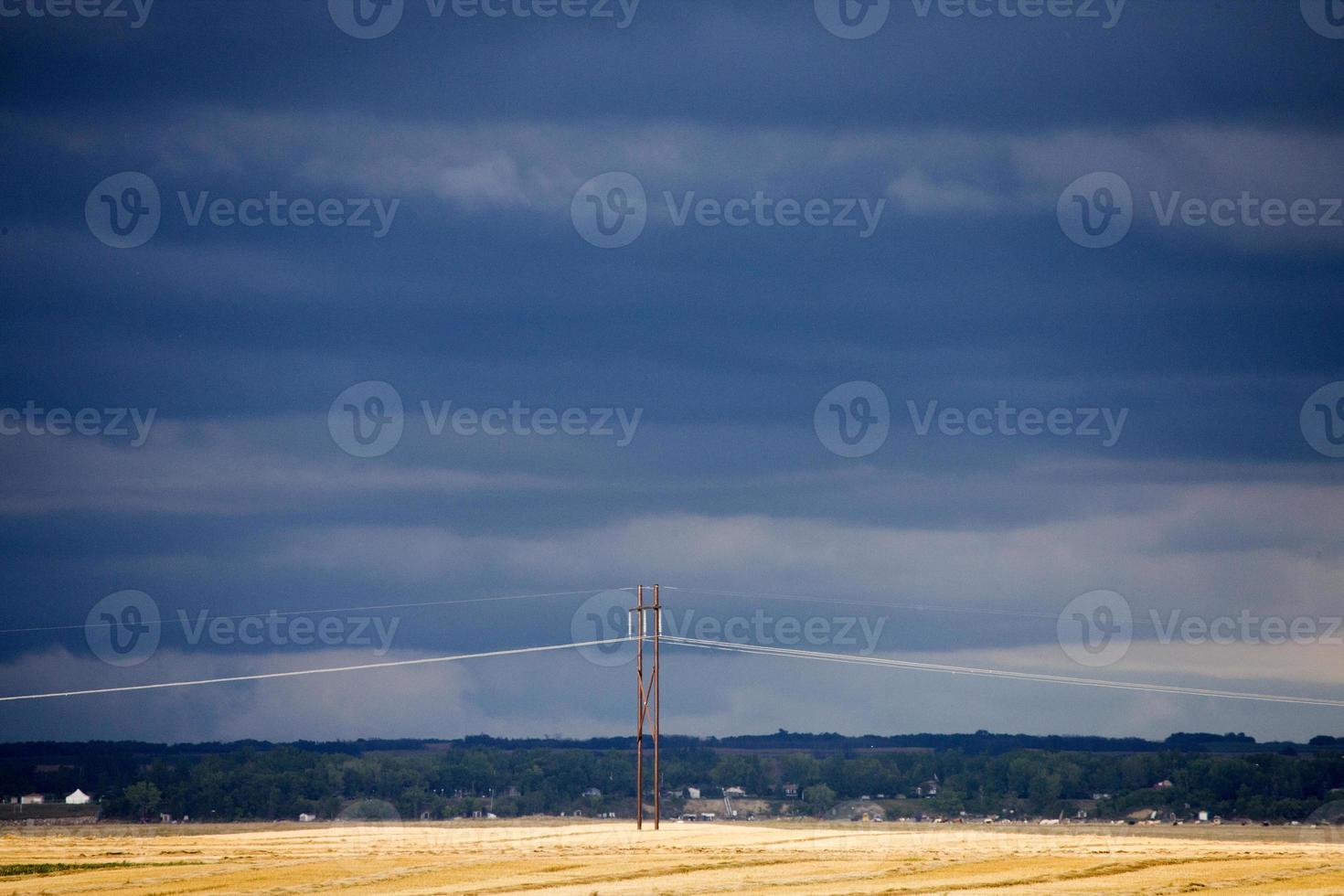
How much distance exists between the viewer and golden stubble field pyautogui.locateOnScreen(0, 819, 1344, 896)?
275ft

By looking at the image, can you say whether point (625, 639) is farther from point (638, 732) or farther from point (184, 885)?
point (184, 885)

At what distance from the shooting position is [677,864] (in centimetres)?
9462

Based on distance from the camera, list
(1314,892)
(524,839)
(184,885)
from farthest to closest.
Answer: (524,839)
(184,885)
(1314,892)

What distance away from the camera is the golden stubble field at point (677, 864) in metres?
83.9

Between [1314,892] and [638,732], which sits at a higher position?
[638,732]

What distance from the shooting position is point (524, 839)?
384 feet

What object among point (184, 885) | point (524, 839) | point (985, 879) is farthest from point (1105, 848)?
point (184, 885)

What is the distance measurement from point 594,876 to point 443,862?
11.3 m

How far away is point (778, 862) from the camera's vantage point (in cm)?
9606

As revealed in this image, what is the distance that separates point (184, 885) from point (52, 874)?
946 centimetres

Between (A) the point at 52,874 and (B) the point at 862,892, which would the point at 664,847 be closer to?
(B) the point at 862,892

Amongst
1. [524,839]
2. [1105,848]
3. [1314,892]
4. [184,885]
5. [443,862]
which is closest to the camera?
[1314,892]

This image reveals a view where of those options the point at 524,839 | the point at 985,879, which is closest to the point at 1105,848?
the point at 985,879

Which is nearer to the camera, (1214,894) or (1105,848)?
(1214,894)
